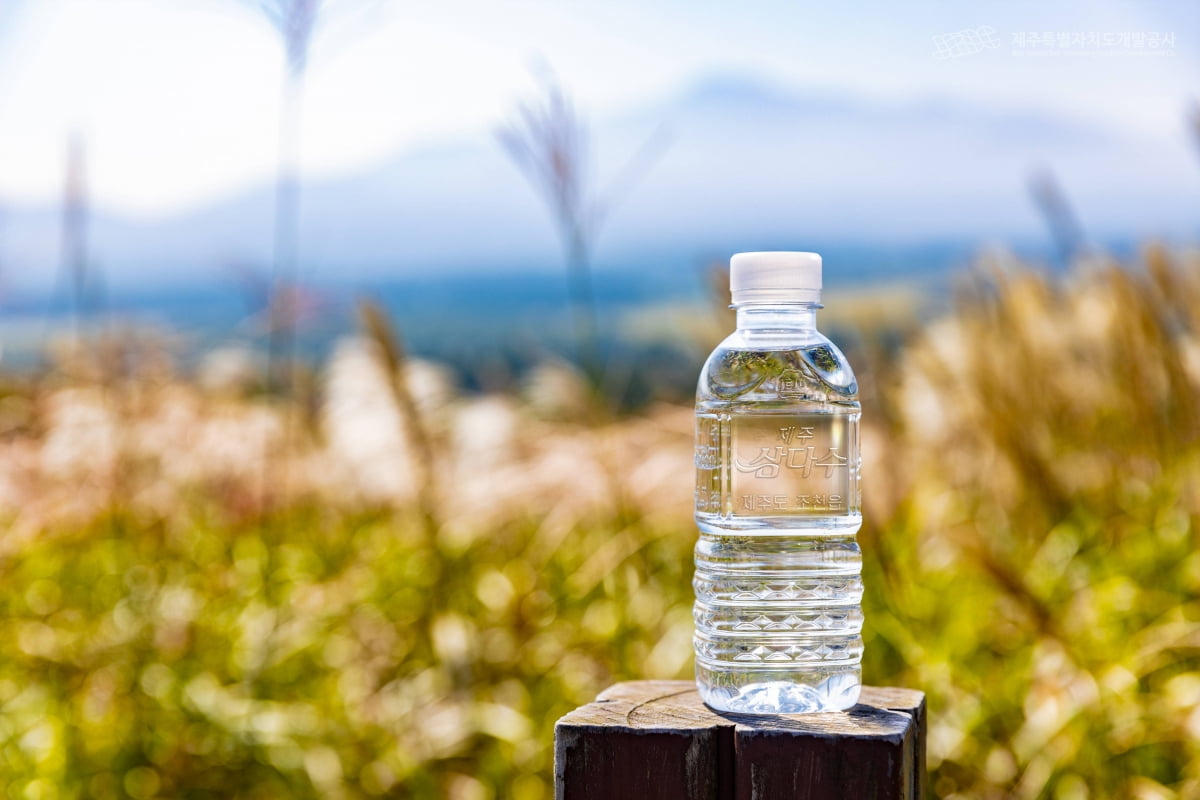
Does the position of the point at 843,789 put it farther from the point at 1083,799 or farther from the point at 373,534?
the point at 373,534

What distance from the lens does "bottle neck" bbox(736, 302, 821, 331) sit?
5.97 feet

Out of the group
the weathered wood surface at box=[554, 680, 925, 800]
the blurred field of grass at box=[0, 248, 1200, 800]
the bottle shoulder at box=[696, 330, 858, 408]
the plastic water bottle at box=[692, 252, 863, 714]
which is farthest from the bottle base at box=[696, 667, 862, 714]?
the blurred field of grass at box=[0, 248, 1200, 800]

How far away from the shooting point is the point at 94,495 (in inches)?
159

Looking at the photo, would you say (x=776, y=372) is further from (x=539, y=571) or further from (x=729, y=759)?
(x=539, y=571)

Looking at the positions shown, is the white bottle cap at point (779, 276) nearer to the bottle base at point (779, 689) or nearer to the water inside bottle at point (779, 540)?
the water inside bottle at point (779, 540)

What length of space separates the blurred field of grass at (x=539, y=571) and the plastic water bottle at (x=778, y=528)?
0.77m

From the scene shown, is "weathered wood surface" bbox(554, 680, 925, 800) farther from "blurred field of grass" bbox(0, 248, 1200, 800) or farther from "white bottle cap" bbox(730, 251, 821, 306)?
"blurred field of grass" bbox(0, 248, 1200, 800)

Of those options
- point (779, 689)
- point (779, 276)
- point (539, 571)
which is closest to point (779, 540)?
point (779, 689)

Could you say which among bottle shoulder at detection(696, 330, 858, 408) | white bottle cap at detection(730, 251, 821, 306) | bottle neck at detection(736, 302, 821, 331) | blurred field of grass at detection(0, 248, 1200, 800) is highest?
white bottle cap at detection(730, 251, 821, 306)

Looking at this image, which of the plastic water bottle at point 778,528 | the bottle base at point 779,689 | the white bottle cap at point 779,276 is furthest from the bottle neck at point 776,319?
the bottle base at point 779,689

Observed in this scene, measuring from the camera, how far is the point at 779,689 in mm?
1901

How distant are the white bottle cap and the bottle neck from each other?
0.16 meters

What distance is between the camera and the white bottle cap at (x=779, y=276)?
1598 mm

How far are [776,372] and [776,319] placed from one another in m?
0.10
